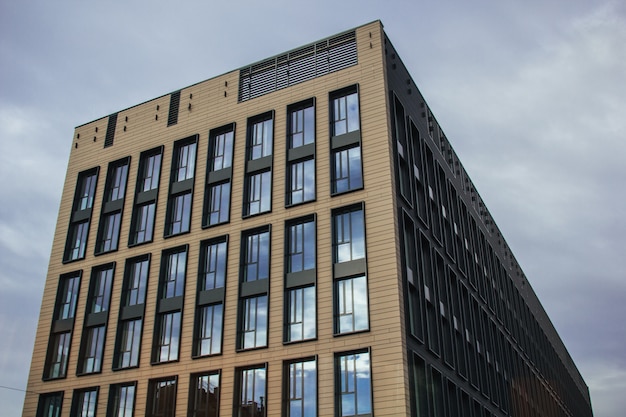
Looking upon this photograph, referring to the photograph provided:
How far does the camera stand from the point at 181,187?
143 feet

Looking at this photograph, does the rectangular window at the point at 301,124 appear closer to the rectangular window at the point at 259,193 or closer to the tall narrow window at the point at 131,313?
the rectangular window at the point at 259,193

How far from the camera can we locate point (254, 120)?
4319 centimetres

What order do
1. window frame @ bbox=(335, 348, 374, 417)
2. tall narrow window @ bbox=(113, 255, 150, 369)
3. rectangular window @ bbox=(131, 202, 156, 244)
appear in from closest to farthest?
1. window frame @ bbox=(335, 348, 374, 417)
2. tall narrow window @ bbox=(113, 255, 150, 369)
3. rectangular window @ bbox=(131, 202, 156, 244)

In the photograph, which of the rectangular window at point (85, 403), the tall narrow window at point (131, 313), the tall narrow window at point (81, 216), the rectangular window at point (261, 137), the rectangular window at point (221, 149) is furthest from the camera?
the tall narrow window at point (81, 216)

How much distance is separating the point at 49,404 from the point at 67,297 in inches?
279

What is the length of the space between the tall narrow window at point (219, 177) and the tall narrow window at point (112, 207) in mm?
7156

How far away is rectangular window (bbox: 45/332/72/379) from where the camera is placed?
41625mm

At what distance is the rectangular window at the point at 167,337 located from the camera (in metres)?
38.3

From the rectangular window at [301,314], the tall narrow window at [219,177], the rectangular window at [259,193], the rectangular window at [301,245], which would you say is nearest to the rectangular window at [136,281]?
the tall narrow window at [219,177]

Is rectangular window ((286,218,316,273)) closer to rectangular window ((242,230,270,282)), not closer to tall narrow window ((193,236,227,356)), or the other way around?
rectangular window ((242,230,270,282))

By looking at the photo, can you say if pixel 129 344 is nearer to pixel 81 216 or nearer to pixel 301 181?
pixel 81 216

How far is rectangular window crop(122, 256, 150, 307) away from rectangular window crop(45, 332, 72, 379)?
478 centimetres

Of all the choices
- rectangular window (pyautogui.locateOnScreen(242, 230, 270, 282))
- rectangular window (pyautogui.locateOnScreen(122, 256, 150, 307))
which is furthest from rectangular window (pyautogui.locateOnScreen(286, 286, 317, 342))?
rectangular window (pyautogui.locateOnScreen(122, 256, 150, 307))

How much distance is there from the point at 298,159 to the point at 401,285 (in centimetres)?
1066
